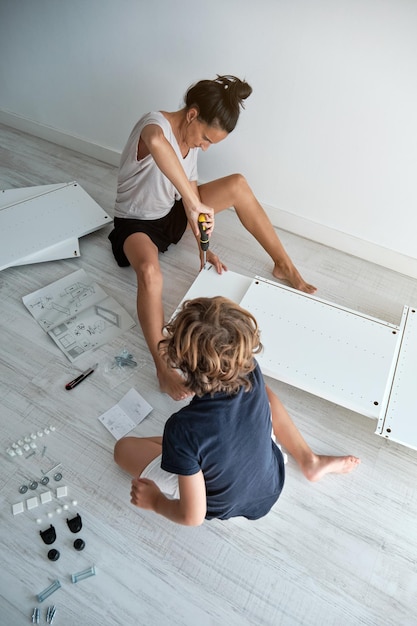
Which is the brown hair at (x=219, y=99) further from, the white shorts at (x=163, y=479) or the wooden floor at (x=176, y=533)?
the white shorts at (x=163, y=479)

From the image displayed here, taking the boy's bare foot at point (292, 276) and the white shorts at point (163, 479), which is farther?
the boy's bare foot at point (292, 276)

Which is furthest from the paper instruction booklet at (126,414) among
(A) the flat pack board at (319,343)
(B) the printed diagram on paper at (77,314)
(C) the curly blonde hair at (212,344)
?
(C) the curly blonde hair at (212,344)

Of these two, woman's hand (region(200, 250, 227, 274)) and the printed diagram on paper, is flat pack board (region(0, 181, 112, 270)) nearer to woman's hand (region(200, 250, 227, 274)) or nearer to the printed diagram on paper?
the printed diagram on paper

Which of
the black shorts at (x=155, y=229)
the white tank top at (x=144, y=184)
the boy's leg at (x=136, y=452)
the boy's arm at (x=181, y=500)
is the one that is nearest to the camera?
the boy's arm at (x=181, y=500)

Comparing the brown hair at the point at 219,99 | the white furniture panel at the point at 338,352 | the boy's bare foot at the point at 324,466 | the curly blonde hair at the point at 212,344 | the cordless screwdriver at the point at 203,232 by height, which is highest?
the brown hair at the point at 219,99

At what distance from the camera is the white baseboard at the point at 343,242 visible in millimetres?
2043

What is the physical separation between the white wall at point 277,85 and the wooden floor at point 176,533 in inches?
34.4

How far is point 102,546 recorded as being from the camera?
1360mm

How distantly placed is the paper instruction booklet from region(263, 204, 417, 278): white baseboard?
41.4 inches

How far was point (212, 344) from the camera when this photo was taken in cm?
92

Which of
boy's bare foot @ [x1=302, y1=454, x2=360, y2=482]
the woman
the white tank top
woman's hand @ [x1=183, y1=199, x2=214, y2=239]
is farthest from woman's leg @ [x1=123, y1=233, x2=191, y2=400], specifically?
boy's bare foot @ [x1=302, y1=454, x2=360, y2=482]

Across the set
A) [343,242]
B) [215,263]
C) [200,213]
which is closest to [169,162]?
[200,213]

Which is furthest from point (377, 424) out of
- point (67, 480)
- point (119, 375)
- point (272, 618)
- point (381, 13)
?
point (381, 13)

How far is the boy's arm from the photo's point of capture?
104 cm
